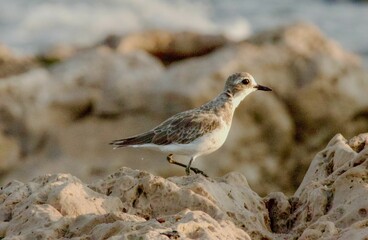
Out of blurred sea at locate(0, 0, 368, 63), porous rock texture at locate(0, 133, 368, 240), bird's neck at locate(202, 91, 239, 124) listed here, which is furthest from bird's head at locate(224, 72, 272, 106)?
blurred sea at locate(0, 0, 368, 63)

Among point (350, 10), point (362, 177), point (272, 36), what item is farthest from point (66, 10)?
point (362, 177)

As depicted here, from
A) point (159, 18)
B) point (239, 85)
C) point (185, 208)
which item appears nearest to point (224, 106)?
point (239, 85)

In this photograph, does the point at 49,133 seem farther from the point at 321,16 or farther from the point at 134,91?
the point at 321,16

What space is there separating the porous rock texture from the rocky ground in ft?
25.6

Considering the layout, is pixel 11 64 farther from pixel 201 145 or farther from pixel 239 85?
pixel 201 145

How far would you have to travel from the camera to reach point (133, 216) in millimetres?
6836

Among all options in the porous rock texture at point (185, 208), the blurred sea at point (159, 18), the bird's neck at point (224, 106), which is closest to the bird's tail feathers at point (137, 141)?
the bird's neck at point (224, 106)

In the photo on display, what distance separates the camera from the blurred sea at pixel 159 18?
1234 inches

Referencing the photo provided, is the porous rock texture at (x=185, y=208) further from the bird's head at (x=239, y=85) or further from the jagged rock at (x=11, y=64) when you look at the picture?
the jagged rock at (x=11, y=64)

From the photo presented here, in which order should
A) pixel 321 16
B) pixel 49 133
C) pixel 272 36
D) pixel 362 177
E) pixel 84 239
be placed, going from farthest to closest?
pixel 321 16 < pixel 272 36 < pixel 49 133 < pixel 362 177 < pixel 84 239

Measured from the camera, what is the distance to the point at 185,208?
7.24 meters

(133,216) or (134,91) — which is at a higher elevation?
(133,216)

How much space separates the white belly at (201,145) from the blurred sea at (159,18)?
62.1 ft

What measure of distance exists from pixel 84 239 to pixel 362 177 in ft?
6.85
